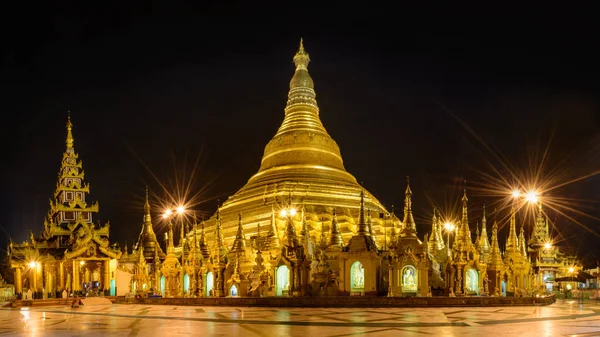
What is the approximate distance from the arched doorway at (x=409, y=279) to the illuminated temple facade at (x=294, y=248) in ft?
0.19

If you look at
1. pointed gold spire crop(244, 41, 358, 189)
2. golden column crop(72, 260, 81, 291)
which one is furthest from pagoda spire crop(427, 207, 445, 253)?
golden column crop(72, 260, 81, 291)

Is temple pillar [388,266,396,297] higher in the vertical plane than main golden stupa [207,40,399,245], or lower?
lower

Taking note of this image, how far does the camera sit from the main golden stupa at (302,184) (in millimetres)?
46281

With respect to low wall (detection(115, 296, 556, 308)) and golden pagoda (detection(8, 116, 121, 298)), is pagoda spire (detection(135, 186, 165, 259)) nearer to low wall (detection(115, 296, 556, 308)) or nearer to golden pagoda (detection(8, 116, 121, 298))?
golden pagoda (detection(8, 116, 121, 298))

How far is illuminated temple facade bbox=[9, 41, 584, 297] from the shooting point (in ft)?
105

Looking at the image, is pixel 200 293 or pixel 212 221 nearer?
pixel 200 293

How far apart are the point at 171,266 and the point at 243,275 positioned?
6309mm

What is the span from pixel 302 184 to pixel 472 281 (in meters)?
19.2

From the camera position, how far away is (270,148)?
5788cm

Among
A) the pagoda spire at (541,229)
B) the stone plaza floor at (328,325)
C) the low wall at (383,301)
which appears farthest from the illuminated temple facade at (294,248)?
the stone plaza floor at (328,325)

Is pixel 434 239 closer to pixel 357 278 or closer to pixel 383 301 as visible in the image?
pixel 357 278

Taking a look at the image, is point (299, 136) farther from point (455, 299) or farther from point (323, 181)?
point (455, 299)

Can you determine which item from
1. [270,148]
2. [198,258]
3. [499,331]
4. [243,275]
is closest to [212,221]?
[270,148]

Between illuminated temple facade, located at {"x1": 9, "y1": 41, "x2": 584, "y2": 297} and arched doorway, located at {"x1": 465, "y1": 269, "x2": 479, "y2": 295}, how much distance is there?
75 millimetres
